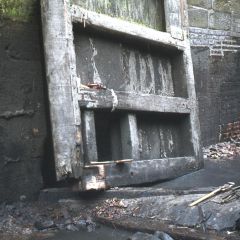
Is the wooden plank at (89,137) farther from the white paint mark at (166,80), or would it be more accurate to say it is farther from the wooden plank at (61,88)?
the white paint mark at (166,80)

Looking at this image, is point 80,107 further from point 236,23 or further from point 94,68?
point 236,23

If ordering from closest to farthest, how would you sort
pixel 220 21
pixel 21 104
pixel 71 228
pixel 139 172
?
pixel 71 228 → pixel 21 104 → pixel 139 172 → pixel 220 21

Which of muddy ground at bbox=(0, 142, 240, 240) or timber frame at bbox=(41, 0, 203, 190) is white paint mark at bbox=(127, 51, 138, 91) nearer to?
timber frame at bbox=(41, 0, 203, 190)

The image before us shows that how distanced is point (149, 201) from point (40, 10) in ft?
5.05

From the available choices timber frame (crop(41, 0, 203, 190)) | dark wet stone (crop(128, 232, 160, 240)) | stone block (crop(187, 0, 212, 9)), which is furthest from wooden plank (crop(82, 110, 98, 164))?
stone block (crop(187, 0, 212, 9))

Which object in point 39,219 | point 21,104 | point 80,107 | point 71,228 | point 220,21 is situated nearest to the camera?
point 71,228

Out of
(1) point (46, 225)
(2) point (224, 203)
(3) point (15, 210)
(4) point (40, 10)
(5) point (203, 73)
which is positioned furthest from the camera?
(5) point (203, 73)

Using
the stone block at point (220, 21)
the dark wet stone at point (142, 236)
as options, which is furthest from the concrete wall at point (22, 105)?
the stone block at point (220, 21)

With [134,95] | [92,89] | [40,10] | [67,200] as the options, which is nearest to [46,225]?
[67,200]

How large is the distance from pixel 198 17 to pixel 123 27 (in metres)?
1.74

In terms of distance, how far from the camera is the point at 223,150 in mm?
4820

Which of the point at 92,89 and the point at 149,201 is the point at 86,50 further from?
the point at 149,201

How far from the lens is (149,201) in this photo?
278cm

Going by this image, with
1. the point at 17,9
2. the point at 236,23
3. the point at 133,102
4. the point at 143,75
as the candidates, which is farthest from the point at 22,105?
the point at 236,23
